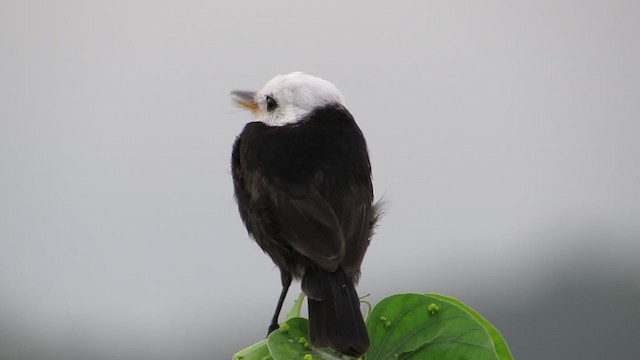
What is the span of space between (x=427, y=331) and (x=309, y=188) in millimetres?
1082

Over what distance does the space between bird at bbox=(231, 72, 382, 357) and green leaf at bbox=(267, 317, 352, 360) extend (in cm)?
13

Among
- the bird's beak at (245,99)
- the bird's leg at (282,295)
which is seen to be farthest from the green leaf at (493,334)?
the bird's beak at (245,99)

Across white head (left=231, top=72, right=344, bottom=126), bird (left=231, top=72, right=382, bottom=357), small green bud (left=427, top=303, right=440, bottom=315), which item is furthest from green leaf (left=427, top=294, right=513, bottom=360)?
white head (left=231, top=72, right=344, bottom=126)

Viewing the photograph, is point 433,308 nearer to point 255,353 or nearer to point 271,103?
point 255,353

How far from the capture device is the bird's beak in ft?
17.7

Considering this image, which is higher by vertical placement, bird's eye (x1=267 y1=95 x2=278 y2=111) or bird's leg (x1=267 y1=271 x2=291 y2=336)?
bird's eye (x1=267 y1=95 x2=278 y2=111)

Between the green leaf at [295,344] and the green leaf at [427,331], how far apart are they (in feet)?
0.45

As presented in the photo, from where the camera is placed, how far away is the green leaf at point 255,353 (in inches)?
146

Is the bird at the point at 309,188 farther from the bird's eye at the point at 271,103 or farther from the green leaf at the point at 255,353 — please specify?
the green leaf at the point at 255,353

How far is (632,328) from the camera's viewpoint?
35281 millimetres

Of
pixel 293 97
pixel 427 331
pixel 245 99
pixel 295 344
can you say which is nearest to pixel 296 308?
pixel 295 344

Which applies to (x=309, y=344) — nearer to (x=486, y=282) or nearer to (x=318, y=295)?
(x=318, y=295)

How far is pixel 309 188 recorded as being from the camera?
4.73 meters

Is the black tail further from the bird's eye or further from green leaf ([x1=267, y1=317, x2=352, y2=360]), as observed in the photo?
the bird's eye
